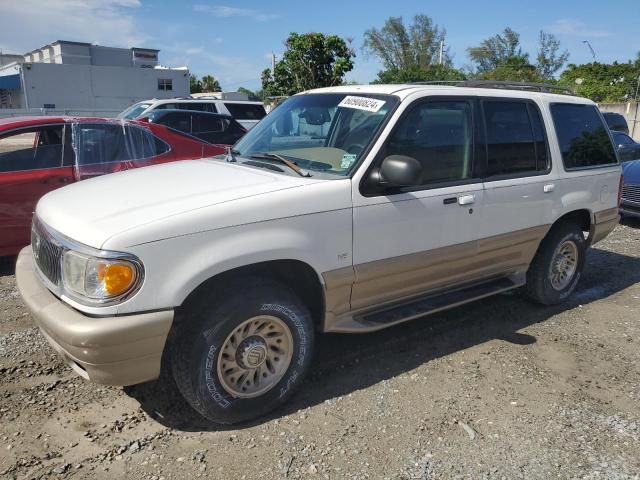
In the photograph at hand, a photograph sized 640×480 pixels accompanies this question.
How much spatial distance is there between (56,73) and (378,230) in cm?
4717

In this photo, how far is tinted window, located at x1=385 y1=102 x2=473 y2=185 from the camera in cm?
377

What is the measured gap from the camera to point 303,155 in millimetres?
3852

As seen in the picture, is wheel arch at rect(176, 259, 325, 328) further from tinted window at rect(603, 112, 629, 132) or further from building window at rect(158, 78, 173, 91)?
building window at rect(158, 78, 173, 91)

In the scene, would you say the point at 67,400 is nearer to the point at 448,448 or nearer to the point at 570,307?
the point at 448,448

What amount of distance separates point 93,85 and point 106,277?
48.9 meters

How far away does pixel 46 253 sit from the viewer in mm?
3195

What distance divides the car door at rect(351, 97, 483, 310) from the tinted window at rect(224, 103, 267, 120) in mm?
11652

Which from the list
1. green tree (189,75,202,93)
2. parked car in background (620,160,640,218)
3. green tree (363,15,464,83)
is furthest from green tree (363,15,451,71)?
parked car in background (620,160,640,218)

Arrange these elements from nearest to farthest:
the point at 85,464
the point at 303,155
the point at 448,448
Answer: the point at 85,464, the point at 448,448, the point at 303,155

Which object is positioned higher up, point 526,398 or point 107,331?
point 107,331

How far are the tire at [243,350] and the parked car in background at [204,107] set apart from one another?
28.8 ft

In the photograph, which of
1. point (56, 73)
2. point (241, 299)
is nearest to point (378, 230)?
point (241, 299)

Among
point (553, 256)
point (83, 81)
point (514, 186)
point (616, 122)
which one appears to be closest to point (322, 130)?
point (514, 186)

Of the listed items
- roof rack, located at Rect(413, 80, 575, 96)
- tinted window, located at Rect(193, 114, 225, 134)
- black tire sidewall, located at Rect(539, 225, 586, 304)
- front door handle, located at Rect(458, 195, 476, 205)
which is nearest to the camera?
front door handle, located at Rect(458, 195, 476, 205)
